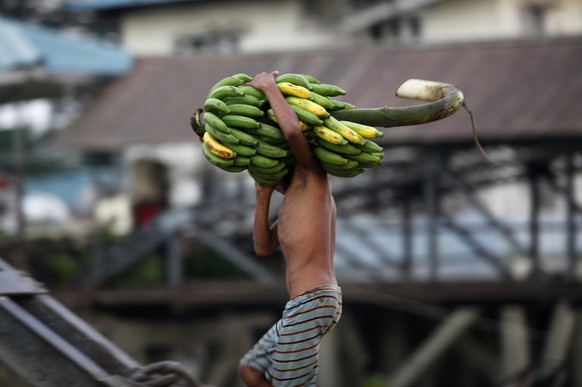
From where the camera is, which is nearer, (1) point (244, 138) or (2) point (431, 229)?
(1) point (244, 138)

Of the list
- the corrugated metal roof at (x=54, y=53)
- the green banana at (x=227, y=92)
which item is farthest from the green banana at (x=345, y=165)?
the corrugated metal roof at (x=54, y=53)

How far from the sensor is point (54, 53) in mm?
19141

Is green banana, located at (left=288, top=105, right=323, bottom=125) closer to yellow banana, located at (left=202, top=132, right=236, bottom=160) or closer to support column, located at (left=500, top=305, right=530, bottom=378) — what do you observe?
yellow banana, located at (left=202, top=132, right=236, bottom=160)

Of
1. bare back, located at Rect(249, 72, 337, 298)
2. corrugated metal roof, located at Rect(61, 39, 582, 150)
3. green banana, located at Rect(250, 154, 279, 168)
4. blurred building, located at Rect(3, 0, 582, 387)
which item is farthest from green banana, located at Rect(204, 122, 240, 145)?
corrugated metal roof, located at Rect(61, 39, 582, 150)

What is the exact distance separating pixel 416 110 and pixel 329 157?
37cm

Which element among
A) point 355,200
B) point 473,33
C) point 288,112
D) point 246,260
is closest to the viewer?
point 288,112

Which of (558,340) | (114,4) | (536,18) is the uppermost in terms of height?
(114,4)

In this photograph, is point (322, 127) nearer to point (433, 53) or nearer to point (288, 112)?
point (288, 112)

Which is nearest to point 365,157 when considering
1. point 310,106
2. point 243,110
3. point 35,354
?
point 310,106

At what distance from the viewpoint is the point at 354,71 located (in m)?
19.0

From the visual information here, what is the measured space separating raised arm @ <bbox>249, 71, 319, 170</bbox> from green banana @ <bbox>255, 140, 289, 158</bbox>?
44 mm

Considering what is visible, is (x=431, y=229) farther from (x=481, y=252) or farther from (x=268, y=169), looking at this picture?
(x=268, y=169)

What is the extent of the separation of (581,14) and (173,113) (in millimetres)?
10045

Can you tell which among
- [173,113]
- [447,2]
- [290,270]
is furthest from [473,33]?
[290,270]
